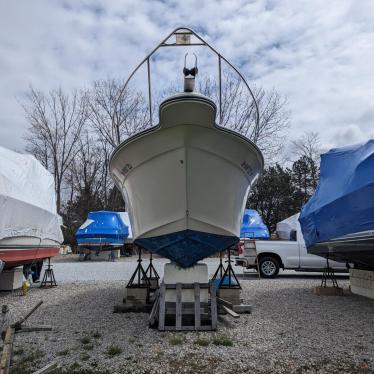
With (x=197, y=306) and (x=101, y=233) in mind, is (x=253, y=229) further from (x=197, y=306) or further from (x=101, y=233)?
(x=197, y=306)

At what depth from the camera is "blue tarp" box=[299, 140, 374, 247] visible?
6.48 metres

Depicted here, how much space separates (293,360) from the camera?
444 cm

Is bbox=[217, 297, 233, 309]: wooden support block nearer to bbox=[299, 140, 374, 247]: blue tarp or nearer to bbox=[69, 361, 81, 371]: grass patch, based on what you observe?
bbox=[299, 140, 374, 247]: blue tarp

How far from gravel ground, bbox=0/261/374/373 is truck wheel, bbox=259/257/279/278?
5.37 m

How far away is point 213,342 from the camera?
514 centimetres

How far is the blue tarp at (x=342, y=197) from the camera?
648cm

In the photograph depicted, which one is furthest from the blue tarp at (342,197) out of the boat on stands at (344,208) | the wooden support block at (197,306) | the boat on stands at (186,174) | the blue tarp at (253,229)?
the blue tarp at (253,229)

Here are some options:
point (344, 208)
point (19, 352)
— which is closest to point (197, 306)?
point (19, 352)

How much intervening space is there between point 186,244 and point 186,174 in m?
1.18

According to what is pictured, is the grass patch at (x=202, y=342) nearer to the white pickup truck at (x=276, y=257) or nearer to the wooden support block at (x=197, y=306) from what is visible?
the wooden support block at (x=197, y=306)

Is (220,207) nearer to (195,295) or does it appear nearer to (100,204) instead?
(195,295)

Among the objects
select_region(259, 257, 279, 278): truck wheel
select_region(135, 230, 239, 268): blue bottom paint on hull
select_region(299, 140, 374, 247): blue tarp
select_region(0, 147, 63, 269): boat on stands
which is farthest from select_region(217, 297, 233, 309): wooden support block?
select_region(259, 257, 279, 278): truck wheel

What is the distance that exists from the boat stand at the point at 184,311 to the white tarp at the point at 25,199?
10.1 feet

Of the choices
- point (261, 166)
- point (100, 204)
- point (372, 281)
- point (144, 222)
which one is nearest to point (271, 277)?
point (372, 281)
